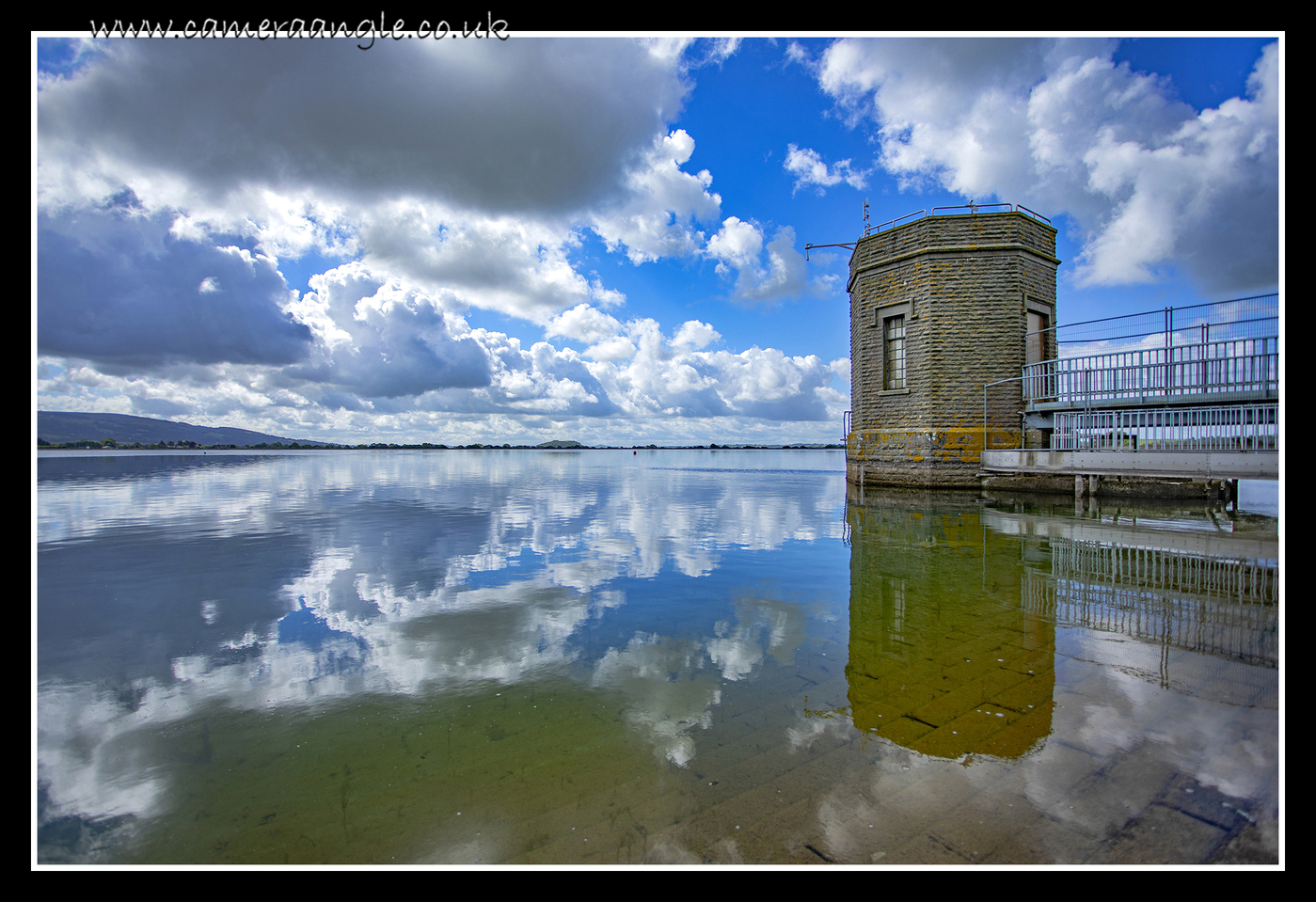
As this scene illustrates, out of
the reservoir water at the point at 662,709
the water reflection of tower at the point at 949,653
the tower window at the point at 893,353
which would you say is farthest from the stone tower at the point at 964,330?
the water reflection of tower at the point at 949,653

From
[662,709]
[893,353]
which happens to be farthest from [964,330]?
[662,709]

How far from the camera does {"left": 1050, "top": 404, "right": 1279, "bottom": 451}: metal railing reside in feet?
38.1

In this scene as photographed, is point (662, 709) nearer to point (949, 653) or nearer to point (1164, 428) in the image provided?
point (949, 653)

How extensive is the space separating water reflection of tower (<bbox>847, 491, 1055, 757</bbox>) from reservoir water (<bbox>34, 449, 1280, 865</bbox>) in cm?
3

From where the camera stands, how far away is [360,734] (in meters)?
3.08

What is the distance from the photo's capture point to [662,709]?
3311 mm

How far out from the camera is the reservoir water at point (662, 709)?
225 centimetres

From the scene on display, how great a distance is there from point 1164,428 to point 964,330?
240 inches

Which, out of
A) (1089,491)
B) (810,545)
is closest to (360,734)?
(810,545)

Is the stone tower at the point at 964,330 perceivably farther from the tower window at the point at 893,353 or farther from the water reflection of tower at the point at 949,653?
the water reflection of tower at the point at 949,653

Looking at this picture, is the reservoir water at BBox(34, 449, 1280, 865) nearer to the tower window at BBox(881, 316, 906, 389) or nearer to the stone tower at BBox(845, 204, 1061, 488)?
the stone tower at BBox(845, 204, 1061, 488)

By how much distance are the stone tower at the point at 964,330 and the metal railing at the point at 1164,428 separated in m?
1.57

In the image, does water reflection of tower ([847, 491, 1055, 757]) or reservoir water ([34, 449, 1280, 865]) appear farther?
water reflection of tower ([847, 491, 1055, 757])

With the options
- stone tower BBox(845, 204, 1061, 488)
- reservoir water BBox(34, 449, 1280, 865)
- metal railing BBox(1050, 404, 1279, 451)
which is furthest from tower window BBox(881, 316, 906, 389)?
reservoir water BBox(34, 449, 1280, 865)
